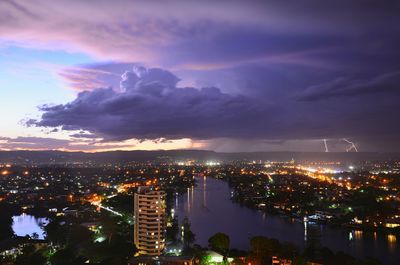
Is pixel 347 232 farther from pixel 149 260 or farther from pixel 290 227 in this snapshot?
pixel 149 260

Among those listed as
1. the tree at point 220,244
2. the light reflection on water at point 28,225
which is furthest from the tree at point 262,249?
the light reflection on water at point 28,225

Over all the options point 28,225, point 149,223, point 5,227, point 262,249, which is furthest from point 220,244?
point 28,225

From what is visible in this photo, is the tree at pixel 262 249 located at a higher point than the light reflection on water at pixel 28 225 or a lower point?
higher

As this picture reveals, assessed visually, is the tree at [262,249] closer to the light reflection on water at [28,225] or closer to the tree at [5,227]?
the tree at [5,227]

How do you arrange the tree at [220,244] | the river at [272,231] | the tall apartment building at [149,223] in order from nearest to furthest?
the tree at [220,244] → the tall apartment building at [149,223] → the river at [272,231]

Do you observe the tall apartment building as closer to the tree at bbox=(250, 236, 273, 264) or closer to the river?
the river

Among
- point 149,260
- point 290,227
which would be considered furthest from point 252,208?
point 149,260

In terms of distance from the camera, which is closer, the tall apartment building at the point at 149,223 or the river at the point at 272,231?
the tall apartment building at the point at 149,223

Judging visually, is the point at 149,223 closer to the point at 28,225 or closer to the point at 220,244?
the point at 220,244
